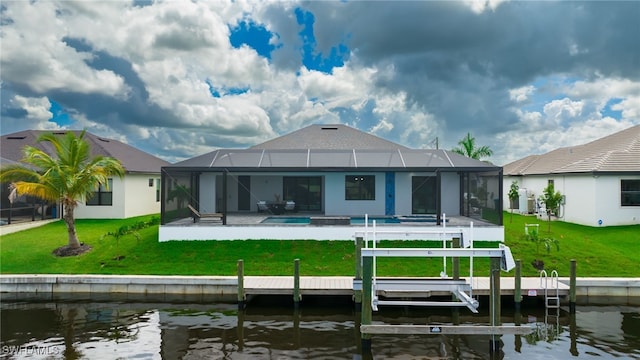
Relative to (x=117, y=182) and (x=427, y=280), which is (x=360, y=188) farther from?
(x=117, y=182)

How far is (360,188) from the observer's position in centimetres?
2289

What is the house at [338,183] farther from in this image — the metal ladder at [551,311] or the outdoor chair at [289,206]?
the metal ladder at [551,311]

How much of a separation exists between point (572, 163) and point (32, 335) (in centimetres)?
2835

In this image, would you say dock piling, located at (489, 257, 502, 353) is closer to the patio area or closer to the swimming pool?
the patio area

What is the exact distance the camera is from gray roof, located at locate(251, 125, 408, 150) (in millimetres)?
27266

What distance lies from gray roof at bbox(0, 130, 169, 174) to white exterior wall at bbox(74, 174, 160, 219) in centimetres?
75

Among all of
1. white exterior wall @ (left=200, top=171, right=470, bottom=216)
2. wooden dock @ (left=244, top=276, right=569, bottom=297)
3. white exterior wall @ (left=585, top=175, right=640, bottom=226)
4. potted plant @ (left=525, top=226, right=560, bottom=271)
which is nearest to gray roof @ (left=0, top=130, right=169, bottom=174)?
white exterior wall @ (left=200, top=171, right=470, bottom=216)

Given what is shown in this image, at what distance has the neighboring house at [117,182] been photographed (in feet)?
86.8

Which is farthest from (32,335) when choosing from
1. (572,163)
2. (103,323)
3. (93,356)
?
(572,163)

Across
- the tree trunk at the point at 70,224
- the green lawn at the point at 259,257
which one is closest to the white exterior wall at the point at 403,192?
the green lawn at the point at 259,257

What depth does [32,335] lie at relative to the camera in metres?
11.1

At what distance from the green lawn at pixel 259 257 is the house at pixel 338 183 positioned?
1492 mm

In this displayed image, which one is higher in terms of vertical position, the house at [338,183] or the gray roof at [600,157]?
the gray roof at [600,157]

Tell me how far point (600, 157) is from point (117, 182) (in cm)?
2752
